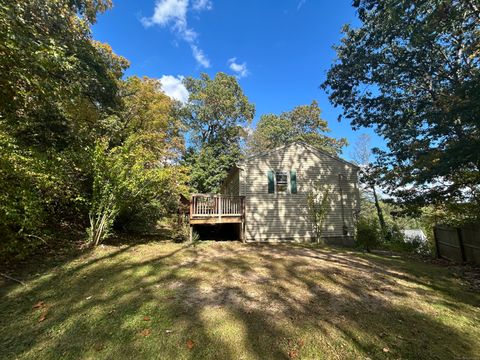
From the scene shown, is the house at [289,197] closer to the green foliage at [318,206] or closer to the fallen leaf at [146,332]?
the green foliage at [318,206]

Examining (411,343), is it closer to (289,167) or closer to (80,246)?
(80,246)

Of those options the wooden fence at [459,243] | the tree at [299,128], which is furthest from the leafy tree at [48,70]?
the tree at [299,128]

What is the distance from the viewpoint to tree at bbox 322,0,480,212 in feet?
29.9

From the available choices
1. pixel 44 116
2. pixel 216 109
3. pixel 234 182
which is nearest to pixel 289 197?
pixel 234 182

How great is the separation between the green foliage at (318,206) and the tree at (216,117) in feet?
42.1

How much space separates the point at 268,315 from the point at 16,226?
6.42 meters

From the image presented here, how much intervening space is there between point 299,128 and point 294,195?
20.1m

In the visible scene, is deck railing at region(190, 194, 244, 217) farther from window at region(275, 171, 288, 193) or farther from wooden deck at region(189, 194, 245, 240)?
window at region(275, 171, 288, 193)

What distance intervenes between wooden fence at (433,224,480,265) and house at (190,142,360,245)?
12.1ft

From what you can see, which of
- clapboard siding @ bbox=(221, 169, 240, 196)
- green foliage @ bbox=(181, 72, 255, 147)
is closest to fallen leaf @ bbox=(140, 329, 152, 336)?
clapboard siding @ bbox=(221, 169, 240, 196)

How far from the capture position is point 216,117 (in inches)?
1064

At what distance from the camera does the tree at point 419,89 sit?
29.9ft

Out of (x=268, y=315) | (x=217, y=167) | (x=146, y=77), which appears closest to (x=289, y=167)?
(x=268, y=315)

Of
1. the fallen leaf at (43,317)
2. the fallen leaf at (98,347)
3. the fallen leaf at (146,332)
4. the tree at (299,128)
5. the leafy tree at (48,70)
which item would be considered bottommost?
the fallen leaf at (98,347)
